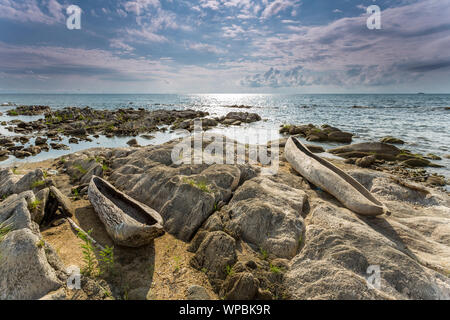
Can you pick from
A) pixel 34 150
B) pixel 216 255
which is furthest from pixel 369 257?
pixel 34 150

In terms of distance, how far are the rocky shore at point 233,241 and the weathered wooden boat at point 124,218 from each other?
17.3 inches

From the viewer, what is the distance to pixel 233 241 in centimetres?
485

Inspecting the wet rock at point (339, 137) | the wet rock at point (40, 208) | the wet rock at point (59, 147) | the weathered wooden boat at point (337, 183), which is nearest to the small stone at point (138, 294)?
the wet rock at point (40, 208)

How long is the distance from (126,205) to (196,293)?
11.4 ft

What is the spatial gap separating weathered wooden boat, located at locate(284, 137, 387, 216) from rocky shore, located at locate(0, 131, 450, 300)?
0.32 metres

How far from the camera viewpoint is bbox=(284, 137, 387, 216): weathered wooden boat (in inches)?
218

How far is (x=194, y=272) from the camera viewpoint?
4.46m

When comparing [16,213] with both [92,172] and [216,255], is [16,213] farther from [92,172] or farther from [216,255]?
[216,255]

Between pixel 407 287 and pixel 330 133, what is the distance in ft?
55.6

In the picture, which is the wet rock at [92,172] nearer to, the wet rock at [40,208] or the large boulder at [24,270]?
the wet rock at [40,208]

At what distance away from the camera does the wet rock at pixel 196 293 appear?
152 inches

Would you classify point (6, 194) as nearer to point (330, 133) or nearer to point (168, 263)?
point (168, 263)
